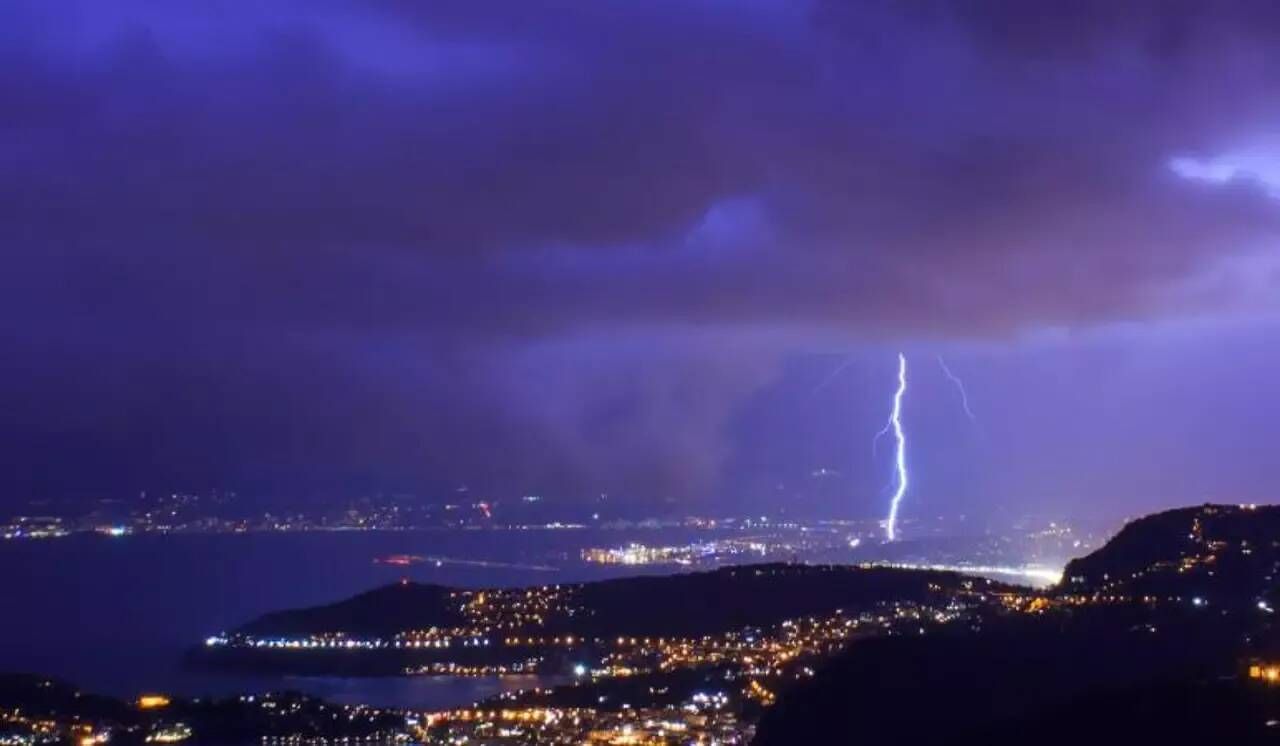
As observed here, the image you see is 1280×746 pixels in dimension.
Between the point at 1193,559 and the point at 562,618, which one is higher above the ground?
the point at 1193,559

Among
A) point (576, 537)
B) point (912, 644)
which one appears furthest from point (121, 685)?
point (576, 537)

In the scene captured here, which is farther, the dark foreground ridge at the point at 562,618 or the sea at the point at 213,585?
the dark foreground ridge at the point at 562,618

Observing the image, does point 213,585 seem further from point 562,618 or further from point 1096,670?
point 1096,670

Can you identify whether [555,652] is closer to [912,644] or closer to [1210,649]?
[912,644]

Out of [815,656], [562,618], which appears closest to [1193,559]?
[815,656]

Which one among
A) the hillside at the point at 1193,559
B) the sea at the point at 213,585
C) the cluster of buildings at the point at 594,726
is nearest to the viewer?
the cluster of buildings at the point at 594,726

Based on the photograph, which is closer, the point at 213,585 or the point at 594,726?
the point at 594,726

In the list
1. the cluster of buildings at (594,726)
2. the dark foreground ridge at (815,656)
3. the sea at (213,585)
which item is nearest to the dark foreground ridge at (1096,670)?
the dark foreground ridge at (815,656)

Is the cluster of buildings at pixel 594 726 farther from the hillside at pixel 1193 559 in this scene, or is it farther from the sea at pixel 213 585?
the hillside at pixel 1193 559
